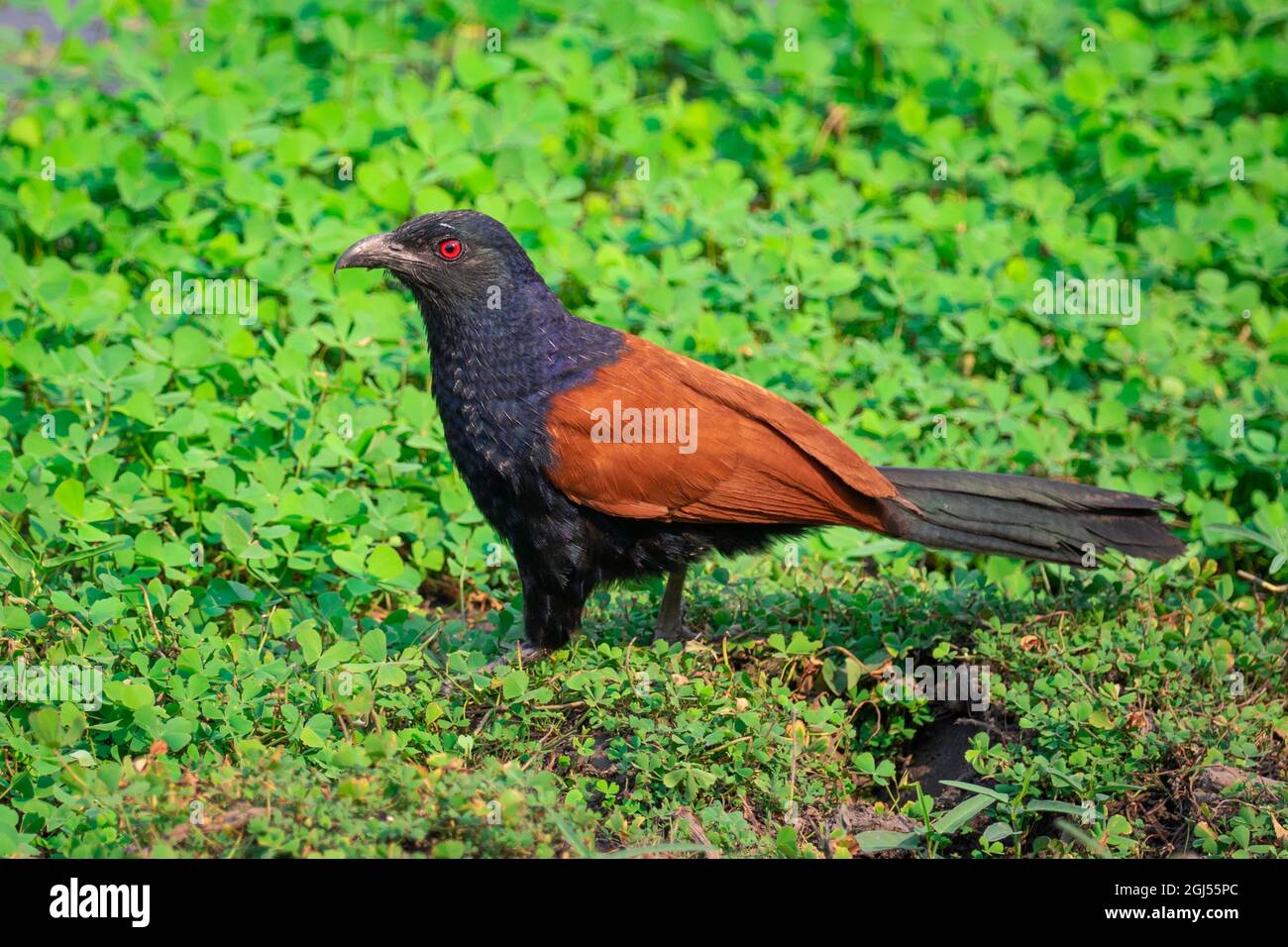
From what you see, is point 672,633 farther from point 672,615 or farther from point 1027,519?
point 1027,519

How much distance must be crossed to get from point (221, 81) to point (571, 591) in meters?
4.09

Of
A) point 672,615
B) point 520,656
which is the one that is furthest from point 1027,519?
point 520,656

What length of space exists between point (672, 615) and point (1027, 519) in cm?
124

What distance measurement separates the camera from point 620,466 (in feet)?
14.9

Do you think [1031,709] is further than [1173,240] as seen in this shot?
No

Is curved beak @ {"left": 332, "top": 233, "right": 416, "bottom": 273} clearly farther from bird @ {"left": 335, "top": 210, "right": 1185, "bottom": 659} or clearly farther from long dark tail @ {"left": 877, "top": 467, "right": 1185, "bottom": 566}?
long dark tail @ {"left": 877, "top": 467, "right": 1185, "bottom": 566}

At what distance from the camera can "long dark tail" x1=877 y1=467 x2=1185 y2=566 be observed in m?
4.92

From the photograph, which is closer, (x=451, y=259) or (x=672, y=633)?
(x=451, y=259)

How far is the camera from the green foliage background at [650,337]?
4.18m

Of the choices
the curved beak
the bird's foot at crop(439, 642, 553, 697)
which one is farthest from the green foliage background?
the curved beak

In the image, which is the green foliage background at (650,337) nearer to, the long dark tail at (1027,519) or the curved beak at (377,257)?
the long dark tail at (1027,519)
